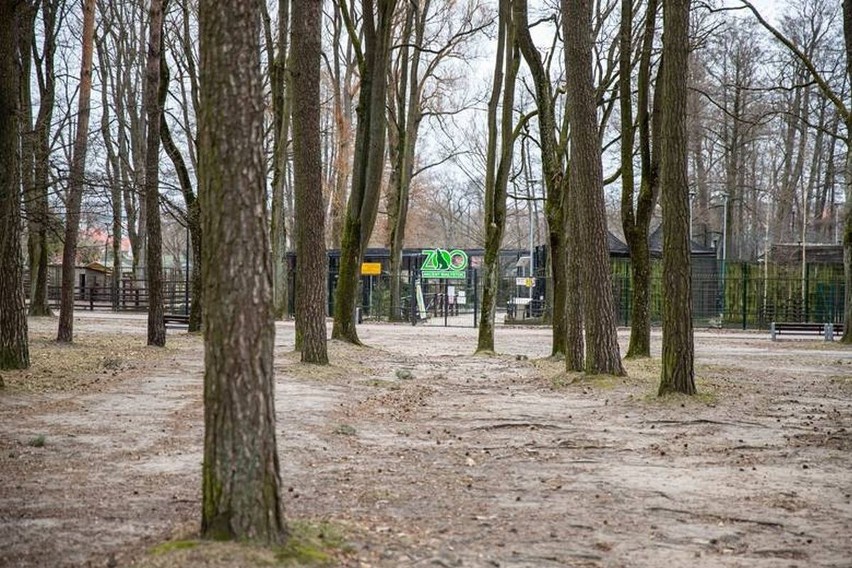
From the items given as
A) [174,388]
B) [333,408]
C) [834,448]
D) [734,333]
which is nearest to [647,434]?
[834,448]

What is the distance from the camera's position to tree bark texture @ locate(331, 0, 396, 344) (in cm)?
1981

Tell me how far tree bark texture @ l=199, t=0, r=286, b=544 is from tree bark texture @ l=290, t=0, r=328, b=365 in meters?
11.3

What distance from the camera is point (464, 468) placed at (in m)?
8.12

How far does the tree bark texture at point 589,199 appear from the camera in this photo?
1427 centimetres

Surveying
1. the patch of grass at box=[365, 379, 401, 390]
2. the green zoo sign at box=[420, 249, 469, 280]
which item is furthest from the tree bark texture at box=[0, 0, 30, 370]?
the green zoo sign at box=[420, 249, 469, 280]

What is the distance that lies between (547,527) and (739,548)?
1.10 metres

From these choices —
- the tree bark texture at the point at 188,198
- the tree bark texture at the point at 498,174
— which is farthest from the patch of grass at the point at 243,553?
the tree bark texture at the point at 188,198

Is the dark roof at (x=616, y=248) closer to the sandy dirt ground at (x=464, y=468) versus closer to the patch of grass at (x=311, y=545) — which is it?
the sandy dirt ground at (x=464, y=468)

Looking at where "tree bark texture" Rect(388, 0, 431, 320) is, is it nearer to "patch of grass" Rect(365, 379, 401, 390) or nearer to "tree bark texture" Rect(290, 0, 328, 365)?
"tree bark texture" Rect(290, 0, 328, 365)

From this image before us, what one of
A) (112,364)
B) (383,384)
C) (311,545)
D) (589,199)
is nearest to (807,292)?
(589,199)

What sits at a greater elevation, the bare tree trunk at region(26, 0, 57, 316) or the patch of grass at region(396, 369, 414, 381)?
the bare tree trunk at region(26, 0, 57, 316)

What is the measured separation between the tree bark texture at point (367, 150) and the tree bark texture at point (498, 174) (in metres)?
2.41

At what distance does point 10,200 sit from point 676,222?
8100 millimetres

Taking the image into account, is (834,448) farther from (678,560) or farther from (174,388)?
(174,388)
